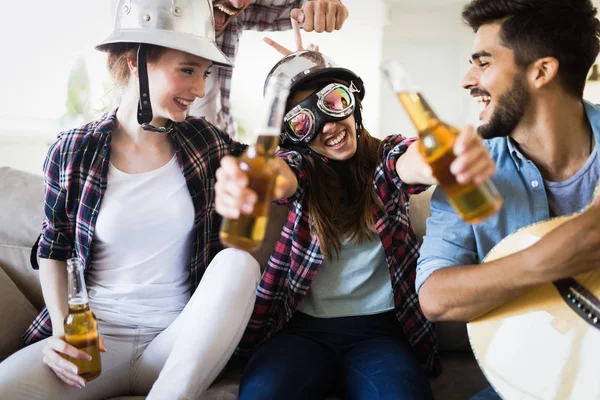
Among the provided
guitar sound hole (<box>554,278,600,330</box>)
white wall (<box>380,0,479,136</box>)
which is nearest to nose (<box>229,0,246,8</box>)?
guitar sound hole (<box>554,278,600,330</box>)

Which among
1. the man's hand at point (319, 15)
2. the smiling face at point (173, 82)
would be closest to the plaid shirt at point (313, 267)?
the smiling face at point (173, 82)

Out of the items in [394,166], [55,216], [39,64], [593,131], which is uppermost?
[39,64]

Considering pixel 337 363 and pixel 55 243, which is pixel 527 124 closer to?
pixel 337 363

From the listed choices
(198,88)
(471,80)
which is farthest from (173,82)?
(471,80)

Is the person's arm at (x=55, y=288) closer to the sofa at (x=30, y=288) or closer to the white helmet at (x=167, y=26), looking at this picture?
the sofa at (x=30, y=288)

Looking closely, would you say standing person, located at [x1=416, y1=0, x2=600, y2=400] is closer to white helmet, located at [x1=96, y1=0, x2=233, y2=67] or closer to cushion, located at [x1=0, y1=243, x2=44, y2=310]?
white helmet, located at [x1=96, y1=0, x2=233, y2=67]

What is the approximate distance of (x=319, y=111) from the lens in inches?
64.1

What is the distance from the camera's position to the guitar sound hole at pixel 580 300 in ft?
3.88

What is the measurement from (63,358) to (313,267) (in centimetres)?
71

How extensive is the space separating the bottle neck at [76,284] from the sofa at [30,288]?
0.46 meters

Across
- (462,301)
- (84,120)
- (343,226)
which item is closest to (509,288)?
(462,301)

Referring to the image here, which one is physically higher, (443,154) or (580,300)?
(443,154)

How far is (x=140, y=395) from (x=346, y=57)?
436cm

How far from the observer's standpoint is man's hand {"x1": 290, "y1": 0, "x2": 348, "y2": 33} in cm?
183
